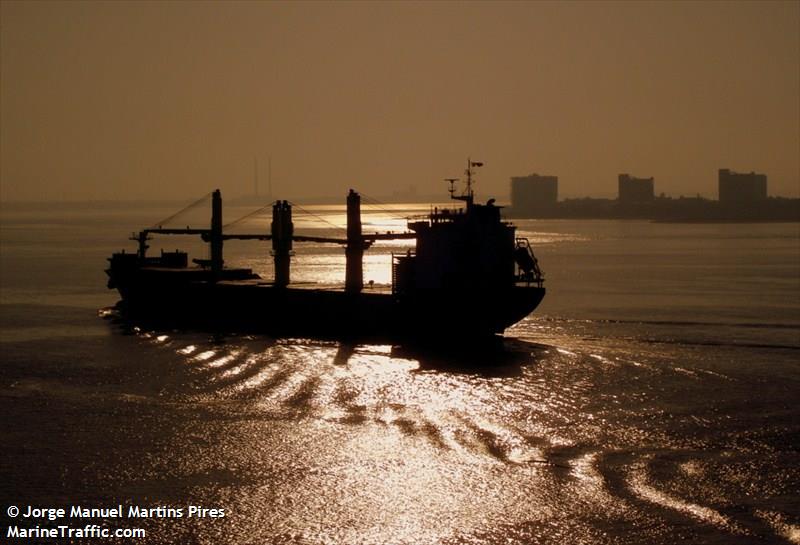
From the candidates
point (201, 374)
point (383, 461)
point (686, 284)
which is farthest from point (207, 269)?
point (383, 461)

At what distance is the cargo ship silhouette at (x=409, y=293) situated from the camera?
185ft

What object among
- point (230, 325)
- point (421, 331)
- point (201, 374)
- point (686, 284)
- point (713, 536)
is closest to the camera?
point (713, 536)

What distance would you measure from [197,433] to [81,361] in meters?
17.2

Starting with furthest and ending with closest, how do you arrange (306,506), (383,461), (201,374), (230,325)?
(230,325) → (201,374) → (383,461) → (306,506)

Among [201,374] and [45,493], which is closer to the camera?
[45,493]

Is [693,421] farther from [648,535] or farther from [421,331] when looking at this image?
[421,331]

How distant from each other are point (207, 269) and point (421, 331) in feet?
93.4

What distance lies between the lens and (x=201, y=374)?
146 feet

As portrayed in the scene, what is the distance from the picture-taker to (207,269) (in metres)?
79.6

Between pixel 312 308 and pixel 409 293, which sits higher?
pixel 409 293

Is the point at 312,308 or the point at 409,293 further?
the point at 312,308

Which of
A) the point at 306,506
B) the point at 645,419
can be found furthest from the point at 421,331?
the point at 306,506

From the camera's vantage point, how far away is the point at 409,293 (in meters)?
57.9

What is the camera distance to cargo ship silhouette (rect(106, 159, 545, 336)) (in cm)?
5625
